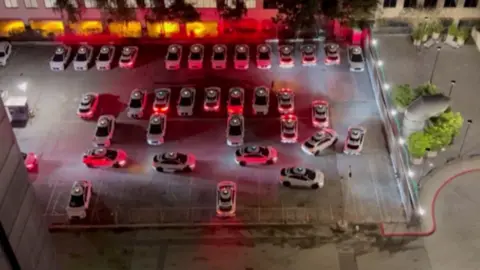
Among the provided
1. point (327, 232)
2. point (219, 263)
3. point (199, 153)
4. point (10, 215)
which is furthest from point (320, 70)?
point (10, 215)

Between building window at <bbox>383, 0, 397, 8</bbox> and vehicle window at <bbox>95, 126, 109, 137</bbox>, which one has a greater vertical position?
building window at <bbox>383, 0, 397, 8</bbox>

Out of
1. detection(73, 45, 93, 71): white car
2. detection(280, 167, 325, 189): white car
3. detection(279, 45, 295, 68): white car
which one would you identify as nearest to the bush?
detection(280, 167, 325, 189): white car

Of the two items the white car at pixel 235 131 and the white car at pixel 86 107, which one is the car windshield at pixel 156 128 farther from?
the white car at pixel 86 107

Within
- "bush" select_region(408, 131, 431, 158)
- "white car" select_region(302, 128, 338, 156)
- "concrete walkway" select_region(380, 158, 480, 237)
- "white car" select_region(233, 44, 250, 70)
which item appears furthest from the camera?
"white car" select_region(233, 44, 250, 70)

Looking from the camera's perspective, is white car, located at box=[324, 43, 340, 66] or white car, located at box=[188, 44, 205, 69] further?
white car, located at box=[324, 43, 340, 66]

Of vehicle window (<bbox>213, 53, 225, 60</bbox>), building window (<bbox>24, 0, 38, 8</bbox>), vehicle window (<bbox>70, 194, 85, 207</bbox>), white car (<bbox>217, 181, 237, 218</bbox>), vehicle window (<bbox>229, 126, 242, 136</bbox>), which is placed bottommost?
white car (<bbox>217, 181, 237, 218</bbox>)

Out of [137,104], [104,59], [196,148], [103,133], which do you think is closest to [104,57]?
[104,59]

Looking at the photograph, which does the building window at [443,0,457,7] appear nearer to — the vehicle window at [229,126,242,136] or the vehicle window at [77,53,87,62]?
the vehicle window at [229,126,242,136]
